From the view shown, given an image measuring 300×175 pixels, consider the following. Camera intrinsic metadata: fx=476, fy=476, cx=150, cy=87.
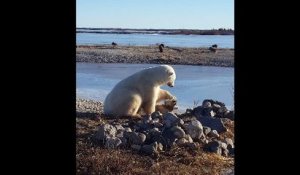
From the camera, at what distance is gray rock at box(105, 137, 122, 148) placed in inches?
204

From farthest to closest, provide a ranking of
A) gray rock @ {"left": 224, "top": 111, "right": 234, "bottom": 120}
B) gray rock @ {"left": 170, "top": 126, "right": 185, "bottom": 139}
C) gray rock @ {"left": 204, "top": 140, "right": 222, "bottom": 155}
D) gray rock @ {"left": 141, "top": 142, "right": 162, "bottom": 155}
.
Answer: gray rock @ {"left": 224, "top": 111, "right": 234, "bottom": 120}, gray rock @ {"left": 170, "top": 126, "right": 185, "bottom": 139}, gray rock @ {"left": 204, "top": 140, "right": 222, "bottom": 155}, gray rock @ {"left": 141, "top": 142, "right": 162, "bottom": 155}

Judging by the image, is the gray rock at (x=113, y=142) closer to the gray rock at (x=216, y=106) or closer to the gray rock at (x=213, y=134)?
the gray rock at (x=213, y=134)

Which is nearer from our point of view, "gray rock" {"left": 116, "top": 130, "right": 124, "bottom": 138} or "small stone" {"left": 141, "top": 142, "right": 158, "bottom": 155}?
"small stone" {"left": 141, "top": 142, "right": 158, "bottom": 155}

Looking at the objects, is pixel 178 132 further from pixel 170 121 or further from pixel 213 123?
pixel 213 123

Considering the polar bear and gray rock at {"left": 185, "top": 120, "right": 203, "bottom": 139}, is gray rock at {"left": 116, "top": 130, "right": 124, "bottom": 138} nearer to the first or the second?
gray rock at {"left": 185, "top": 120, "right": 203, "bottom": 139}

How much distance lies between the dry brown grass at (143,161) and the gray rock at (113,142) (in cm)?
8

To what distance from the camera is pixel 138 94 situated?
776cm

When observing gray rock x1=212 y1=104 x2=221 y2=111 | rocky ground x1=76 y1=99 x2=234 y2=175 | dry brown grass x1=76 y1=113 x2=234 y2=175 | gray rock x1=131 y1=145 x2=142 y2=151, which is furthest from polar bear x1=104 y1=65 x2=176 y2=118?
gray rock x1=131 y1=145 x2=142 y2=151

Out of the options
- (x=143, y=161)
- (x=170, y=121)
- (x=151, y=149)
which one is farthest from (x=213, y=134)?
(x=143, y=161)
